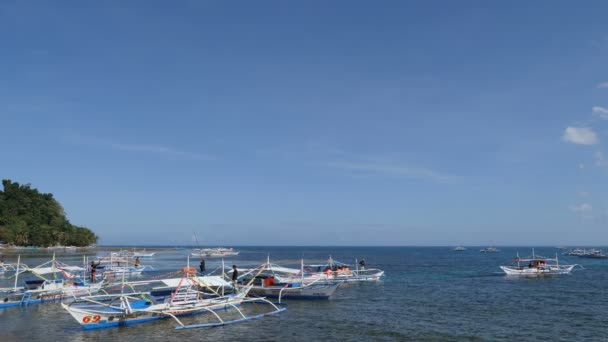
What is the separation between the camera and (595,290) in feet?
155

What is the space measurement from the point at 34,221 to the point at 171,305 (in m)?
131

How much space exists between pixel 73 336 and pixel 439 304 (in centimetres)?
2690

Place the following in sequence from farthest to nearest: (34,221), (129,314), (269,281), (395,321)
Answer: (34,221) → (269,281) → (395,321) → (129,314)

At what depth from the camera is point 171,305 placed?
28672mm

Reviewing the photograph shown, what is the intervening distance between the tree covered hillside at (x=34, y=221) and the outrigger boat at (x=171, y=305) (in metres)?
115

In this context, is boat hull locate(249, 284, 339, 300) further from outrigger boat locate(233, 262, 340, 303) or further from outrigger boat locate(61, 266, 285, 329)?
outrigger boat locate(61, 266, 285, 329)

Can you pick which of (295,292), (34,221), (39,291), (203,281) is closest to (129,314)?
(203,281)

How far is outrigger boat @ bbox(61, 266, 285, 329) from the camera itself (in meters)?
26.3

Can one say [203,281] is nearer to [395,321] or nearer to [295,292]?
[295,292]

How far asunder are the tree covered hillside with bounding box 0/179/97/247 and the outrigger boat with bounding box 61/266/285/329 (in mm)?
114560

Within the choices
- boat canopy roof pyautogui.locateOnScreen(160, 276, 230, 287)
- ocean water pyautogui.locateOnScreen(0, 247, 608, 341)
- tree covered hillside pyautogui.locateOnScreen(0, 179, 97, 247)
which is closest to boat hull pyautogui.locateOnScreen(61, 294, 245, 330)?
ocean water pyautogui.locateOnScreen(0, 247, 608, 341)

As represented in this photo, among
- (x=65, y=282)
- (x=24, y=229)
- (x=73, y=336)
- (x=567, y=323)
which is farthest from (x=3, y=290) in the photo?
(x=24, y=229)

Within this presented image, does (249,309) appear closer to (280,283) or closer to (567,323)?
(280,283)

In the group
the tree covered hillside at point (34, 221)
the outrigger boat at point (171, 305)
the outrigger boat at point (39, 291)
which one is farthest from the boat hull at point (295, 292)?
the tree covered hillside at point (34, 221)
